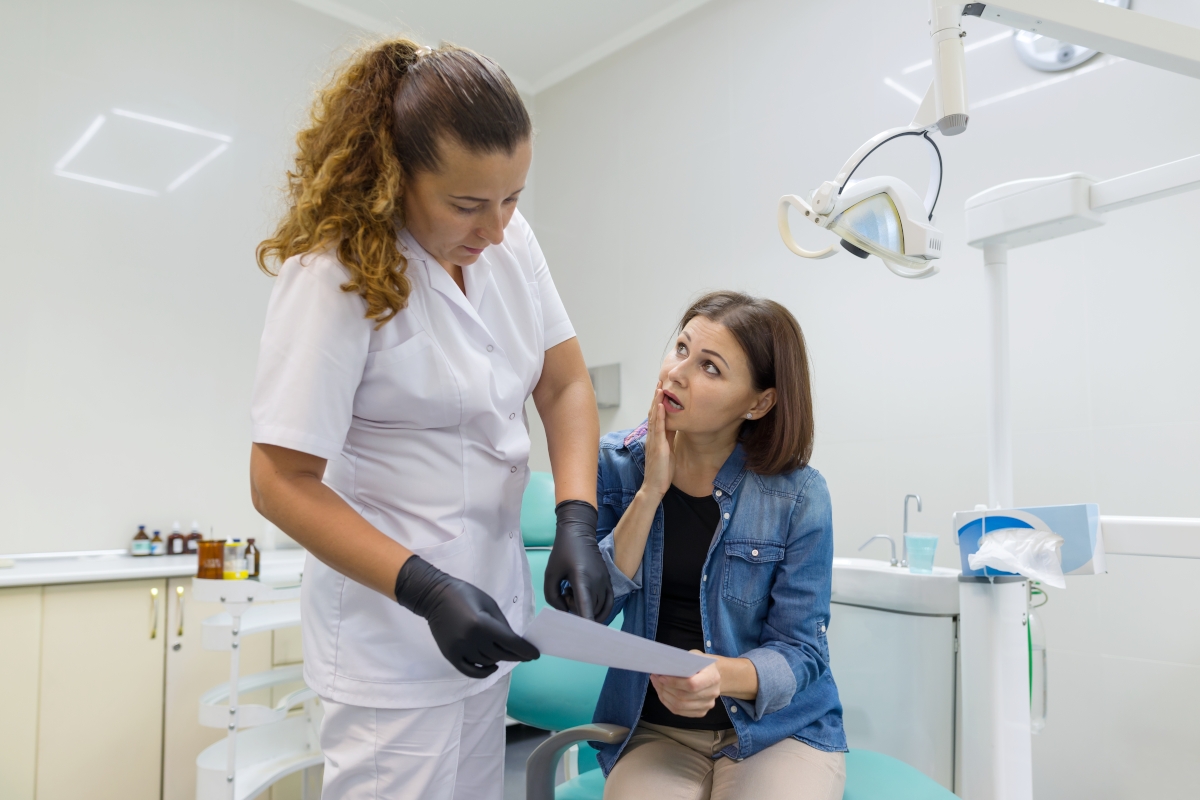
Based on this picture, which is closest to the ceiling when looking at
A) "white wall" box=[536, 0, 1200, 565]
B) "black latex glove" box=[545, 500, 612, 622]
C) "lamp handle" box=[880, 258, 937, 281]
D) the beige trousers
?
"white wall" box=[536, 0, 1200, 565]

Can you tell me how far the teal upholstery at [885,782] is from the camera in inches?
49.6

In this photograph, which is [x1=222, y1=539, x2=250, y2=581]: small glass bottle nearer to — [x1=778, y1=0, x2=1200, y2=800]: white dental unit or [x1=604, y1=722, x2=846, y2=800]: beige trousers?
[x1=604, y1=722, x2=846, y2=800]: beige trousers

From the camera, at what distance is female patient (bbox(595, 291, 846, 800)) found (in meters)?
1.19

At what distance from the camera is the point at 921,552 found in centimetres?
188

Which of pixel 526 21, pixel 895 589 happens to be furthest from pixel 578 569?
pixel 526 21

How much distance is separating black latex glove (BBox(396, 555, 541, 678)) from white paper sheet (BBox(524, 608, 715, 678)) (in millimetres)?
46

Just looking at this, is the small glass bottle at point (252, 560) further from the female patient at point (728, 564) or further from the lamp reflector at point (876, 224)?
the lamp reflector at point (876, 224)

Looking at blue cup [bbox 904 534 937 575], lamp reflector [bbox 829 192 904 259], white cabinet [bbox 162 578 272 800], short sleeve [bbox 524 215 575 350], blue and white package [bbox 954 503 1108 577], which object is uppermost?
lamp reflector [bbox 829 192 904 259]

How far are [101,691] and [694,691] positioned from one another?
71.0 inches

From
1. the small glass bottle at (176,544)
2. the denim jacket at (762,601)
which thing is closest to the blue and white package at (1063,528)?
the denim jacket at (762,601)

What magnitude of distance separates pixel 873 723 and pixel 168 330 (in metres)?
2.61

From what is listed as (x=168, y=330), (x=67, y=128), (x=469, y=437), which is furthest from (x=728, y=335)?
(x=67, y=128)

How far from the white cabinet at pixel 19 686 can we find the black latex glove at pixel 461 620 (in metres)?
1.70

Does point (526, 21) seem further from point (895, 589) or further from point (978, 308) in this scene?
point (895, 589)
